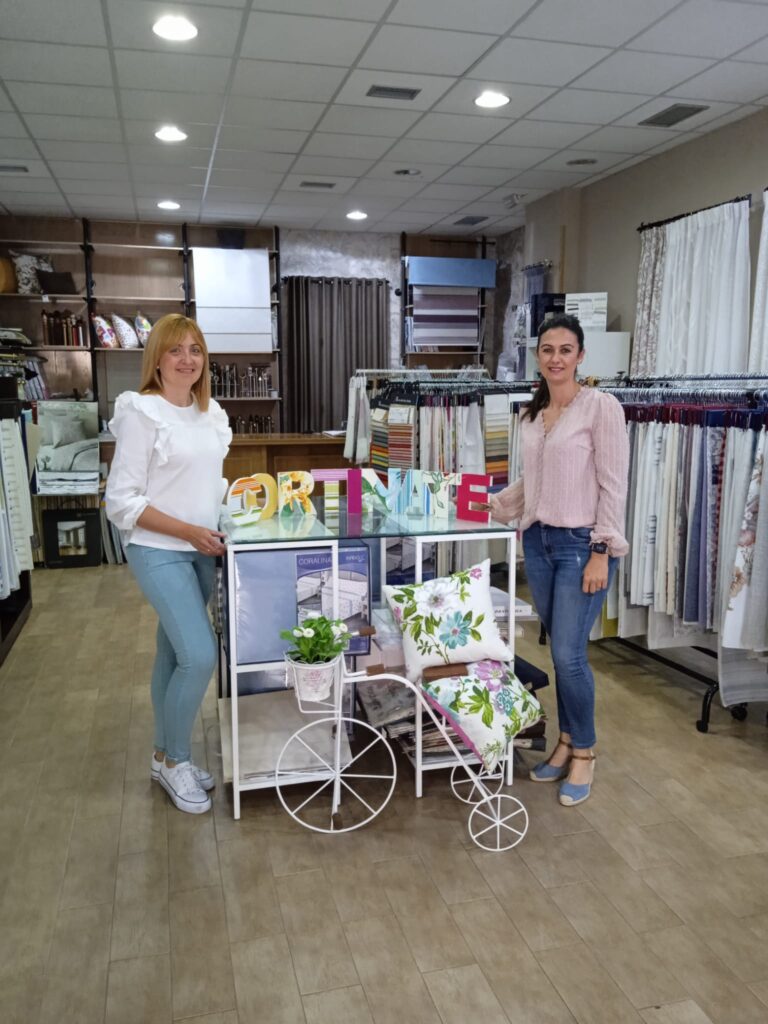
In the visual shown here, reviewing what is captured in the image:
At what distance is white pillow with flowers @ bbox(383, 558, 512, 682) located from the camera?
2.38 m

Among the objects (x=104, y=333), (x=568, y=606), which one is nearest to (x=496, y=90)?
(x=568, y=606)

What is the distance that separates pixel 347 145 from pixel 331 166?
0.51m

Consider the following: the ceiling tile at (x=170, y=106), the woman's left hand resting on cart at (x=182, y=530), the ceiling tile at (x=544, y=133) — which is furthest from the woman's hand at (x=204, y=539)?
the ceiling tile at (x=544, y=133)

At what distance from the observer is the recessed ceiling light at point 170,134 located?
4.62 m

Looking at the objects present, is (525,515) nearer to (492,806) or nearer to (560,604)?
Answer: (560,604)

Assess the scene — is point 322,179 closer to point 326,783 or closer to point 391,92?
point 391,92

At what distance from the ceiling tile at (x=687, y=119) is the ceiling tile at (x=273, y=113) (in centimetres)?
172

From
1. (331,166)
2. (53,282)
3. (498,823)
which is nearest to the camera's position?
(498,823)

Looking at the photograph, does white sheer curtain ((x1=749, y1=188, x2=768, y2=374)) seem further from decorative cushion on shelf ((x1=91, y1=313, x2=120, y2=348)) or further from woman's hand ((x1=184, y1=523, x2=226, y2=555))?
decorative cushion on shelf ((x1=91, y1=313, x2=120, y2=348))

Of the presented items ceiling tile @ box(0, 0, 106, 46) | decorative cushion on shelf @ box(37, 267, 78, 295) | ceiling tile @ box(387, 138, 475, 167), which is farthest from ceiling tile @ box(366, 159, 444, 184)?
decorative cushion on shelf @ box(37, 267, 78, 295)

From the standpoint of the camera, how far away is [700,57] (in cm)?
367

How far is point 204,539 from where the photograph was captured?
239cm

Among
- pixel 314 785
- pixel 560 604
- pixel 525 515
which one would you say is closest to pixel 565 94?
pixel 525 515

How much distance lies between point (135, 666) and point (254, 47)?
287cm
